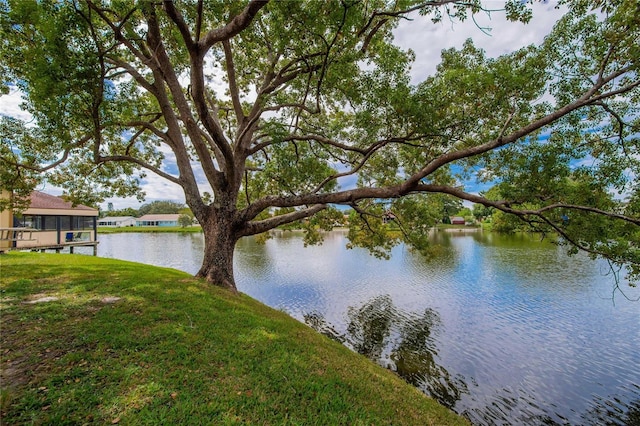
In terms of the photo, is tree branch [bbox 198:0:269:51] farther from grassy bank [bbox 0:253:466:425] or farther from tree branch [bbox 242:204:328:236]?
grassy bank [bbox 0:253:466:425]

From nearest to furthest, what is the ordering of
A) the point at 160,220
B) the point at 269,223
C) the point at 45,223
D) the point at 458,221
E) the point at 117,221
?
the point at 269,223 → the point at 45,223 → the point at 160,220 → the point at 117,221 → the point at 458,221

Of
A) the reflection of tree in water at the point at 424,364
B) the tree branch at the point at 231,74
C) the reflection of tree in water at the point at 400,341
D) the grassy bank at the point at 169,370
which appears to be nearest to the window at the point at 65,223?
the grassy bank at the point at 169,370

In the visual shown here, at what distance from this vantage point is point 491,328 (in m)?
10.5

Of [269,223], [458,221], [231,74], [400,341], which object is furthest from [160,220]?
[458,221]

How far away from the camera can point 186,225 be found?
6975 centimetres

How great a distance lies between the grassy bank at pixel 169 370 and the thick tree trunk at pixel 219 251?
7.33 ft

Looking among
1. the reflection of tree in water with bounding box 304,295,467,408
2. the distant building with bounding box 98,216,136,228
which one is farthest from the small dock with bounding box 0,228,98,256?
the distant building with bounding box 98,216,136,228

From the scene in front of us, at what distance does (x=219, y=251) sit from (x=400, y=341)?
671 cm

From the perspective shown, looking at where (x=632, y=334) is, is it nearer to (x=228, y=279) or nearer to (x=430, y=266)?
(x=430, y=266)

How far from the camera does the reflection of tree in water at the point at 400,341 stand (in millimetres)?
→ 7199

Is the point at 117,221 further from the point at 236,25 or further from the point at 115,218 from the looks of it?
the point at 236,25

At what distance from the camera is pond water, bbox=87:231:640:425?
6.70 metres

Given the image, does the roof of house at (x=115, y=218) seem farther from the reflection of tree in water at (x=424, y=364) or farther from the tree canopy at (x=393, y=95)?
the reflection of tree in water at (x=424, y=364)

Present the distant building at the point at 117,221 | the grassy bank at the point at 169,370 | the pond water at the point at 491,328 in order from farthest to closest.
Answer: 1. the distant building at the point at 117,221
2. the pond water at the point at 491,328
3. the grassy bank at the point at 169,370
